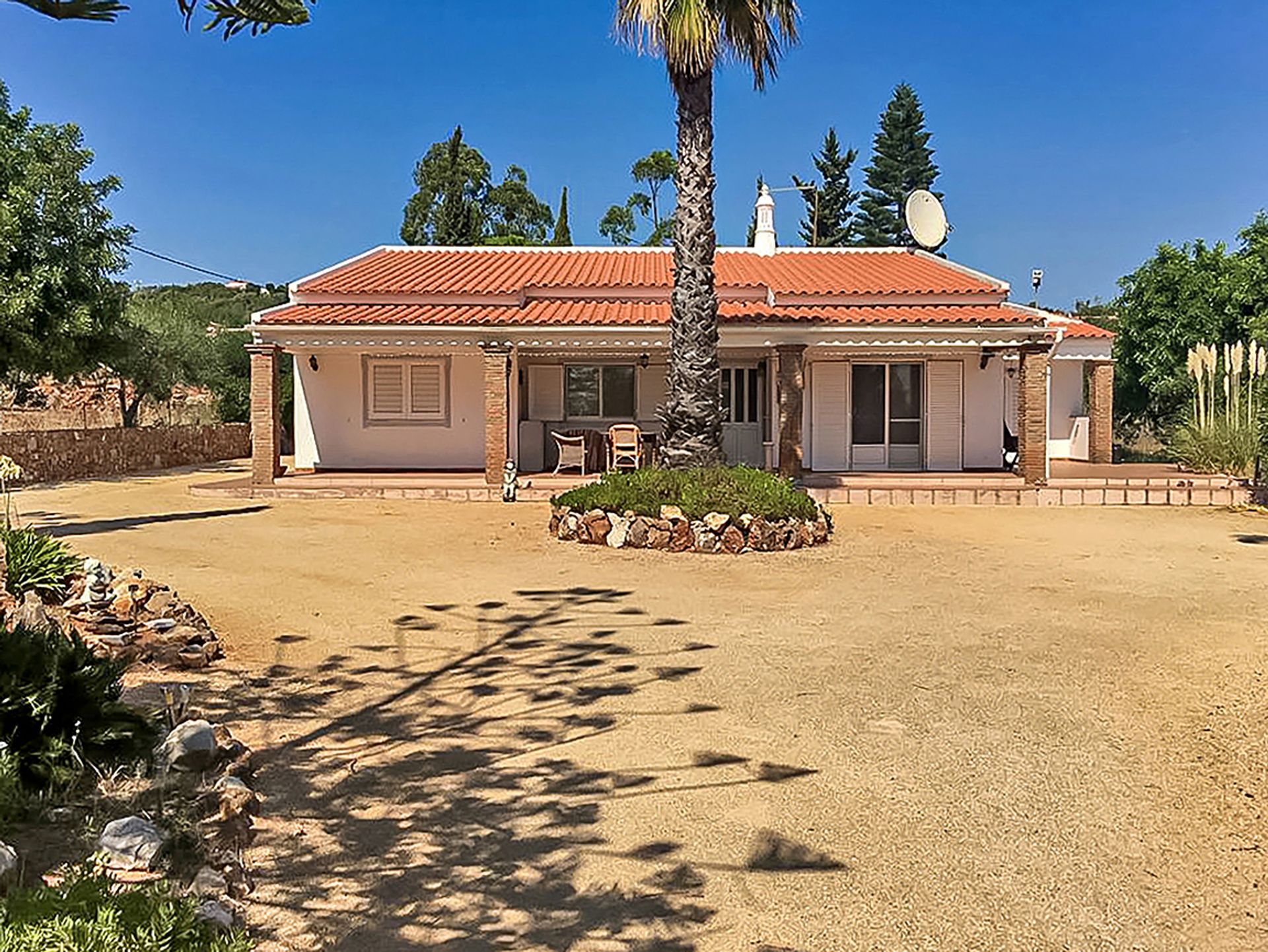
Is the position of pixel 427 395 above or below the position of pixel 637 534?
above

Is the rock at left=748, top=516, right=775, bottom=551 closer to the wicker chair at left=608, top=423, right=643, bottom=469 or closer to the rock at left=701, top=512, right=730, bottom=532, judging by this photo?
the rock at left=701, top=512, right=730, bottom=532

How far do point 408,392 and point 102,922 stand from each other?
62.4 ft

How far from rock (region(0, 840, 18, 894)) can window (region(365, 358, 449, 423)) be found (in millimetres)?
18237

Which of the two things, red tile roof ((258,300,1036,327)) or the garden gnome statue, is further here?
red tile roof ((258,300,1036,327))

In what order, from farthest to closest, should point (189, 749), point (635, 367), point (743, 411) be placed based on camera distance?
point (743, 411), point (635, 367), point (189, 749)

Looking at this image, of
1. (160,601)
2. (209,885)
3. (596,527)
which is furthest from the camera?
(596,527)

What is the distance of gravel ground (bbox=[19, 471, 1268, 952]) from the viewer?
11.8ft

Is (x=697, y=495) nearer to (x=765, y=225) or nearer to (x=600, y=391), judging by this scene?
(x=600, y=391)

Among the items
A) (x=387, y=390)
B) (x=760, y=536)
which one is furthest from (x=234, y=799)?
(x=387, y=390)

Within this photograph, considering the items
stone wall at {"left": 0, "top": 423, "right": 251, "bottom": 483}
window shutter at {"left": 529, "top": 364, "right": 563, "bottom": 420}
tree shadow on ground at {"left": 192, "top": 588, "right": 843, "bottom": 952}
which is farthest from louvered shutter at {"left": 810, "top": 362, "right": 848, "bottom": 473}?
stone wall at {"left": 0, "top": 423, "right": 251, "bottom": 483}

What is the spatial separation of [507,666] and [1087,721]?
3528 millimetres

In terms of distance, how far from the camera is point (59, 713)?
14.9ft

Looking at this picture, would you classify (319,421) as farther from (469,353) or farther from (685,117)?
(685,117)

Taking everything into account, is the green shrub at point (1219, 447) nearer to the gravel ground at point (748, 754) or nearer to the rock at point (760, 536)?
the gravel ground at point (748, 754)
